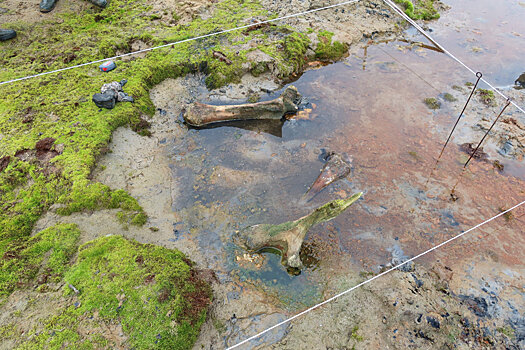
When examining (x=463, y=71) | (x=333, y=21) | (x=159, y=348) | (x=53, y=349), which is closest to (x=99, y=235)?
(x=53, y=349)

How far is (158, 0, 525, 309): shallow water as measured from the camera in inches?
235

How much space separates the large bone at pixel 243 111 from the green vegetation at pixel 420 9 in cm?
840

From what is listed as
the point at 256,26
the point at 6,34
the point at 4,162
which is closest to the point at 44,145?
the point at 4,162

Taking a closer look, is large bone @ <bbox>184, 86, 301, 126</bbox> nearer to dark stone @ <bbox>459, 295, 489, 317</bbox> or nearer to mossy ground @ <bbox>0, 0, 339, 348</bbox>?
mossy ground @ <bbox>0, 0, 339, 348</bbox>

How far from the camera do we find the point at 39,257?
210 inches

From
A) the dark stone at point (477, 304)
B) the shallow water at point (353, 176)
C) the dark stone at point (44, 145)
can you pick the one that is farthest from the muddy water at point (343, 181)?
Result: the dark stone at point (44, 145)

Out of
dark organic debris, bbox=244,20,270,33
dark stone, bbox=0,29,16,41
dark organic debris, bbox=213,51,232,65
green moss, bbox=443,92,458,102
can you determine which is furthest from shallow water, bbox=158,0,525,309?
dark stone, bbox=0,29,16,41

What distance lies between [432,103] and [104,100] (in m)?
9.95

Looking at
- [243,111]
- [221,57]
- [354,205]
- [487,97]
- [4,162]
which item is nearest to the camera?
[4,162]

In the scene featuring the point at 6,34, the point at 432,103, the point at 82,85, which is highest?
the point at 6,34

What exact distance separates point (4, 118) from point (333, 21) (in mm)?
11928

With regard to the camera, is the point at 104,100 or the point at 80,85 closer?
the point at 104,100

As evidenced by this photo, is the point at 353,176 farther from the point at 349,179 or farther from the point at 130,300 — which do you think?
the point at 130,300

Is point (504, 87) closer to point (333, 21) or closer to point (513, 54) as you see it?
point (513, 54)
